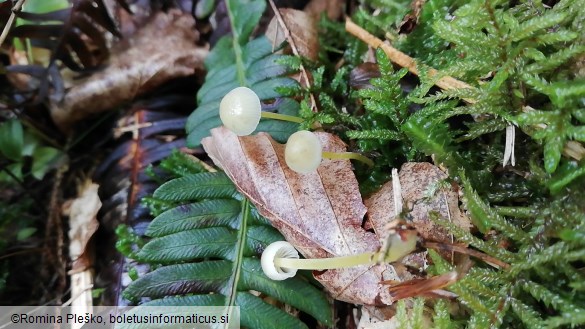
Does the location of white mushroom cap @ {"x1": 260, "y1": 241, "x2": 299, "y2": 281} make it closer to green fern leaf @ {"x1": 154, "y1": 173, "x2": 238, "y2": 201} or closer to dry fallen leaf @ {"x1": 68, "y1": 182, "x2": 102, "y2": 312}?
green fern leaf @ {"x1": 154, "y1": 173, "x2": 238, "y2": 201}

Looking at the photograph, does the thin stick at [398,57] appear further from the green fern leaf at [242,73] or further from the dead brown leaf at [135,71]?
the dead brown leaf at [135,71]

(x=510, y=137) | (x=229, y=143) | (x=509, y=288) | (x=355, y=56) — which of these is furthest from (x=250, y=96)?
(x=509, y=288)

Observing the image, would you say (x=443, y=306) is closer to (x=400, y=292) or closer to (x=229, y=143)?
(x=400, y=292)

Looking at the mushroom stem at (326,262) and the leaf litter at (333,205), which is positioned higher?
the leaf litter at (333,205)

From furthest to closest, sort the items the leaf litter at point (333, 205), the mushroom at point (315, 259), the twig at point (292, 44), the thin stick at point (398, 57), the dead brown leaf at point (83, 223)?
1. the dead brown leaf at point (83, 223)
2. the twig at point (292, 44)
3. the thin stick at point (398, 57)
4. the leaf litter at point (333, 205)
5. the mushroom at point (315, 259)

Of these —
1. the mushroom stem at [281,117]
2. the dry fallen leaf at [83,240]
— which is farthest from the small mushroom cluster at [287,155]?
the dry fallen leaf at [83,240]

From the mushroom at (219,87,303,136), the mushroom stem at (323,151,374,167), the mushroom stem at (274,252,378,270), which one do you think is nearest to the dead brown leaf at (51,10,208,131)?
the mushroom at (219,87,303,136)

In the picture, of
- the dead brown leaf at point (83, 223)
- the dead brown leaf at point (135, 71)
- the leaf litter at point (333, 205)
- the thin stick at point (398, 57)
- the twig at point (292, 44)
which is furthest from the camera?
the dead brown leaf at point (135, 71)

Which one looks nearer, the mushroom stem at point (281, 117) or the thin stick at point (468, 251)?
the thin stick at point (468, 251)
